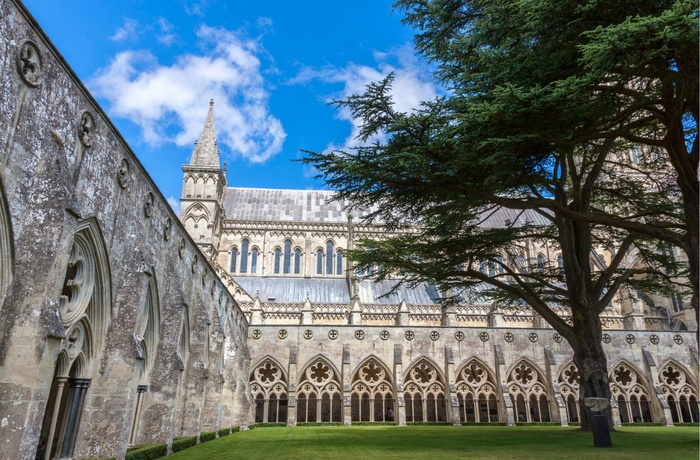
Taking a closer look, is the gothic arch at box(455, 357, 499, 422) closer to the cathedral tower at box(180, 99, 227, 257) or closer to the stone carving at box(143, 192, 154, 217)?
the cathedral tower at box(180, 99, 227, 257)

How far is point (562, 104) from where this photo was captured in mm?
9102

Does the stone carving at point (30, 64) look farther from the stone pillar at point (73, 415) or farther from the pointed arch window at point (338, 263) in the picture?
the pointed arch window at point (338, 263)

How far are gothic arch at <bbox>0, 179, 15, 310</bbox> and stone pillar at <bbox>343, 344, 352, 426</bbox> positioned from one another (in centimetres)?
2074

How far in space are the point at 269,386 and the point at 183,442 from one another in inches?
537

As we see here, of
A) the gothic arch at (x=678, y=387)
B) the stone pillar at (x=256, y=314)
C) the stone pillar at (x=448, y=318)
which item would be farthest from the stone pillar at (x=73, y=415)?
the gothic arch at (x=678, y=387)

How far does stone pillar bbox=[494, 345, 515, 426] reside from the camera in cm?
2511

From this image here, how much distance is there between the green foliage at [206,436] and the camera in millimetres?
15077

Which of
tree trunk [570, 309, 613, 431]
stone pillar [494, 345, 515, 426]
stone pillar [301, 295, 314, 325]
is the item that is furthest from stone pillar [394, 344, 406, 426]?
tree trunk [570, 309, 613, 431]

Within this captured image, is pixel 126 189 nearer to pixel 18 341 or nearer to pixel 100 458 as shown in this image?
pixel 18 341

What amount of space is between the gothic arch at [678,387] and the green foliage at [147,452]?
27075 millimetres

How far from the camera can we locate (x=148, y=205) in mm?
11602

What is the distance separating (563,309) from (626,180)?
1696 centimetres

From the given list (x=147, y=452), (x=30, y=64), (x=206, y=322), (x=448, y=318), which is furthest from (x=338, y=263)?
(x=30, y=64)

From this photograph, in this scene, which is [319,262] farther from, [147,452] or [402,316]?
[147,452]
